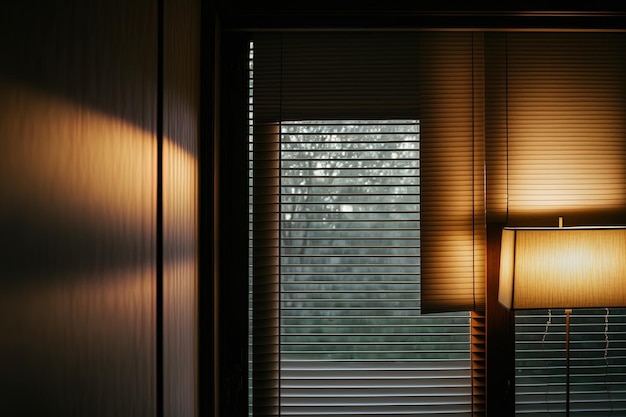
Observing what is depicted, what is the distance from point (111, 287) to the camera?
71cm

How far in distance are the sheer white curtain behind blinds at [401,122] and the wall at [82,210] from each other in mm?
781

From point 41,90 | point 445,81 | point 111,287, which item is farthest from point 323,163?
point 41,90

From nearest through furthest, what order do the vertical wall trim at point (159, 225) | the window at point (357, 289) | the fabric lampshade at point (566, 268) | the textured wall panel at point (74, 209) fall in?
the textured wall panel at point (74, 209), the vertical wall trim at point (159, 225), the fabric lampshade at point (566, 268), the window at point (357, 289)

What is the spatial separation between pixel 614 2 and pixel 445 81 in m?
0.57

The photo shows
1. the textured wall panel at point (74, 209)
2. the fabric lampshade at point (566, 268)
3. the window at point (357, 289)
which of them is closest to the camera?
the textured wall panel at point (74, 209)

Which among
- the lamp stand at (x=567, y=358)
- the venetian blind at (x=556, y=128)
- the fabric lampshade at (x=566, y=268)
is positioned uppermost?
the venetian blind at (x=556, y=128)

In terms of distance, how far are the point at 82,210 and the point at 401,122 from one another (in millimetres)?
1375

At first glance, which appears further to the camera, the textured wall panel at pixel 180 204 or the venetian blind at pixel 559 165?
the venetian blind at pixel 559 165

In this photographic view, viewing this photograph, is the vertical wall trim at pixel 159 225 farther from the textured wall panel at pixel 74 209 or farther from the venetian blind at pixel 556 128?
the venetian blind at pixel 556 128

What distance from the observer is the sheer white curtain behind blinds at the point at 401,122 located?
1.83 metres

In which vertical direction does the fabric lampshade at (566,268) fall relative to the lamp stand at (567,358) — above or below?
above

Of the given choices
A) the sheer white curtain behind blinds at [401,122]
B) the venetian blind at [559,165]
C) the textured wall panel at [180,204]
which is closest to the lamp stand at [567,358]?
the venetian blind at [559,165]

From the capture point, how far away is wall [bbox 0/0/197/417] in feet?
1.50

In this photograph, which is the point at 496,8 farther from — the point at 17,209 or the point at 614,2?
the point at 17,209
